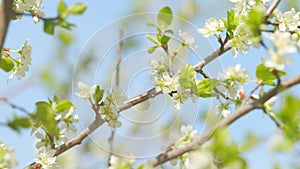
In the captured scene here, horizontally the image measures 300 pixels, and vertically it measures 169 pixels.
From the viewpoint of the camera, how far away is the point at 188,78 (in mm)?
1144

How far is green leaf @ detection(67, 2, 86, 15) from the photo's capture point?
4.06 ft

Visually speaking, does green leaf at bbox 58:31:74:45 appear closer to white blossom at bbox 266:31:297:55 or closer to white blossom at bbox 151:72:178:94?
white blossom at bbox 151:72:178:94

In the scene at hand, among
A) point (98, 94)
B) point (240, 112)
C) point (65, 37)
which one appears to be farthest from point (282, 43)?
point (65, 37)

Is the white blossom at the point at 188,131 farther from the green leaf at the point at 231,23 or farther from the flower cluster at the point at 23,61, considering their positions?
the flower cluster at the point at 23,61

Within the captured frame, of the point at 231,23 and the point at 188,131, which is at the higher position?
the point at 231,23

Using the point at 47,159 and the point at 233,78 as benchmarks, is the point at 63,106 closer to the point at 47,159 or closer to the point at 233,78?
the point at 47,159

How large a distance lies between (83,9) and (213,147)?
0.68 meters

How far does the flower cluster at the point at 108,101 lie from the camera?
1.13 m

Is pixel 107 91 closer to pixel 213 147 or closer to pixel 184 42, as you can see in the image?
pixel 184 42

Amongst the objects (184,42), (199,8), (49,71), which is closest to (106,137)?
(184,42)

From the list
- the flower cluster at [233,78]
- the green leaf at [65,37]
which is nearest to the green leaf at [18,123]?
the flower cluster at [233,78]

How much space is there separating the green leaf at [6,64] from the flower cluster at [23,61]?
0.09 ft

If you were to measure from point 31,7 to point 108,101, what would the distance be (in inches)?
12.0

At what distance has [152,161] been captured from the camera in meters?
1.14
